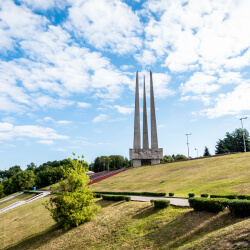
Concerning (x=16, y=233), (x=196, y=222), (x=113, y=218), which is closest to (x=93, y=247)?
(x=113, y=218)

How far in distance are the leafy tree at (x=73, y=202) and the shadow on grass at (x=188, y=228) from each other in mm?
6724

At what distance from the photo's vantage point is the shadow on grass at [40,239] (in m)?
16.4

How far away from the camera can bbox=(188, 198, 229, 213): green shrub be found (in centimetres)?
1174

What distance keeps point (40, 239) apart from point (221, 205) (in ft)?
44.9

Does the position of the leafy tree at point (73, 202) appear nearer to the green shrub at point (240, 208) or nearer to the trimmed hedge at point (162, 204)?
the trimmed hedge at point (162, 204)

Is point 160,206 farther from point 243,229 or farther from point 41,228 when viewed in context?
point 41,228

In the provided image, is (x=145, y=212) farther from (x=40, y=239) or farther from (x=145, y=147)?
(x=145, y=147)

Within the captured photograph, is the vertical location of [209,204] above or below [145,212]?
above

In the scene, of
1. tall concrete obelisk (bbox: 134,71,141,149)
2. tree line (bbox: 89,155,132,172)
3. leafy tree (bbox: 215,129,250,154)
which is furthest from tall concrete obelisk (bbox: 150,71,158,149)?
tree line (bbox: 89,155,132,172)

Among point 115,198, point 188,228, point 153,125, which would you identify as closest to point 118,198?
point 115,198

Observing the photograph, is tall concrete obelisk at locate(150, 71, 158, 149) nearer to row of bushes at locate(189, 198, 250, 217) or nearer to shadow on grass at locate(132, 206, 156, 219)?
shadow on grass at locate(132, 206, 156, 219)

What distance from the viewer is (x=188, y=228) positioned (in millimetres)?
11344

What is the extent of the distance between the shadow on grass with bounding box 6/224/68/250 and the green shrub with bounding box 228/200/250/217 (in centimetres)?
1230

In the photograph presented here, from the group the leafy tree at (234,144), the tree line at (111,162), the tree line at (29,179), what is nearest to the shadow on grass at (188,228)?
the tree line at (29,179)
